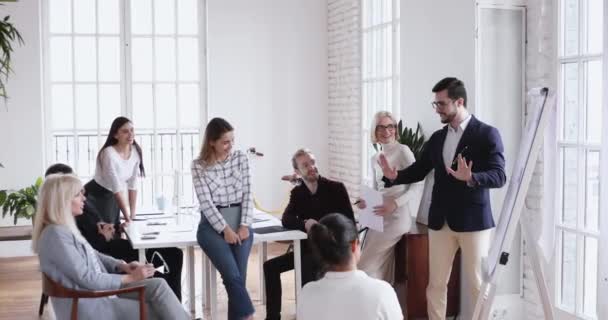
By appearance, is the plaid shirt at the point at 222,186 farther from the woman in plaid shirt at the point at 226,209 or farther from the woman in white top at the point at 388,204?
the woman in white top at the point at 388,204

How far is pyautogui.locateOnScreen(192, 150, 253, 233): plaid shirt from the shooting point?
5.15 metres

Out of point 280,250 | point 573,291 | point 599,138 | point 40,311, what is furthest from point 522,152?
point 280,250

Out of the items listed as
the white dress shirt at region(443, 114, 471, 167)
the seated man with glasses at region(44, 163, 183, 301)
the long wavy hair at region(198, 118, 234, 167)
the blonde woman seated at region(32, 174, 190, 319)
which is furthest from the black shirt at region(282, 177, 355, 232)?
the blonde woman seated at region(32, 174, 190, 319)

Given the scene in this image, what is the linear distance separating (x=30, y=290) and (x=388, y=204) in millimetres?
3604

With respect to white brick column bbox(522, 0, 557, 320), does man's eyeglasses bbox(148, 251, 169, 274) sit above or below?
below

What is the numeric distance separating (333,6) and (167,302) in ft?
17.8

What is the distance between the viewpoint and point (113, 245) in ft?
19.2

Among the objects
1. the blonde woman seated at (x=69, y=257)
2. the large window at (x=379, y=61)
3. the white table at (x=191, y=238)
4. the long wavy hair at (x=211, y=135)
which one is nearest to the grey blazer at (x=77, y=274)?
the blonde woman seated at (x=69, y=257)

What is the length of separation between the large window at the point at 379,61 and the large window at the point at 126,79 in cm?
194

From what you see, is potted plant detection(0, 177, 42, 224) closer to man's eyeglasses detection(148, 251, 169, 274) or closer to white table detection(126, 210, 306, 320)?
white table detection(126, 210, 306, 320)

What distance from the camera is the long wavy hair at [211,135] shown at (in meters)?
5.12

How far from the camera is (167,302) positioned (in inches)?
174

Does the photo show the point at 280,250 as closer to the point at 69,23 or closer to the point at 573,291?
the point at 69,23

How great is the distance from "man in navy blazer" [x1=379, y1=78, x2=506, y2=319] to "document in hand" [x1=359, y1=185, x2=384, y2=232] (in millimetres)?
435
